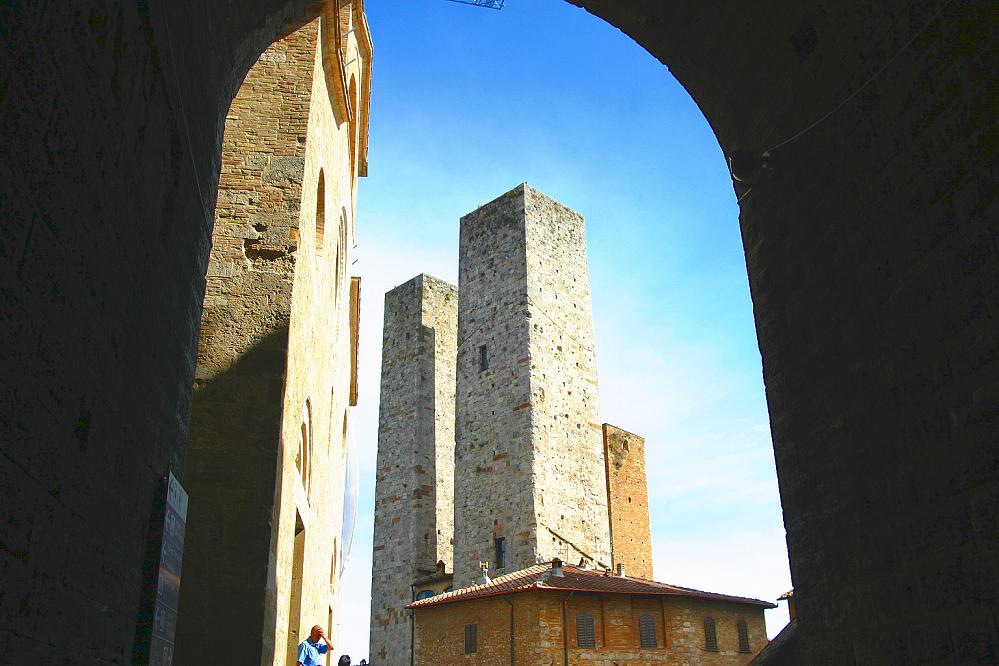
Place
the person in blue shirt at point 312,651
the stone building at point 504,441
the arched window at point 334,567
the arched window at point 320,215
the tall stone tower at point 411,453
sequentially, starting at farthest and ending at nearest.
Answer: the tall stone tower at point 411,453 < the stone building at point 504,441 < the arched window at point 334,567 < the arched window at point 320,215 < the person in blue shirt at point 312,651

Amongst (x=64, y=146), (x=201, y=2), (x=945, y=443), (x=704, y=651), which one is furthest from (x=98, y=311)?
(x=704, y=651)

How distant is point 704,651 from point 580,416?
232 inches

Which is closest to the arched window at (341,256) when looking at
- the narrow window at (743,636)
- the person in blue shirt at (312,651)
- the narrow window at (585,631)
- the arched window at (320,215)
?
the arched window at (320,215)

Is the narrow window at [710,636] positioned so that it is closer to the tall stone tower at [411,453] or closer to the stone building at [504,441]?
the stone building at [504,441]

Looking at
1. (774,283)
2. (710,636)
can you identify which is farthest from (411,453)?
(774,283)

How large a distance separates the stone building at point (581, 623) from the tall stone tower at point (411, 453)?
4162mm

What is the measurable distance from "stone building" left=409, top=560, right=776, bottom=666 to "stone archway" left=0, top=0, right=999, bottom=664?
36.3ft

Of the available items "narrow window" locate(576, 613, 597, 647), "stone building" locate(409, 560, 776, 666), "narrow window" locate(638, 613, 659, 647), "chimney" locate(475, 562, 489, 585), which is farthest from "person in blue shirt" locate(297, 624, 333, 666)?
"narrow window" locate(638, 613, 659, 647)

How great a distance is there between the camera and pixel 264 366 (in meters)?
6.28

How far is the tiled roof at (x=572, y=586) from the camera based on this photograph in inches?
586

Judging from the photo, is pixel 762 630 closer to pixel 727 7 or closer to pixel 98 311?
pixel 727 7

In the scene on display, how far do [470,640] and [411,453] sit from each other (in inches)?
318

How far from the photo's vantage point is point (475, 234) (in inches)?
842

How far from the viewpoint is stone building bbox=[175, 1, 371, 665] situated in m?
5.61
